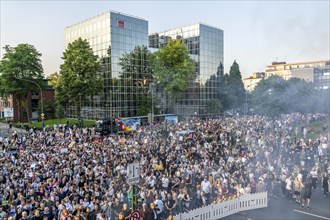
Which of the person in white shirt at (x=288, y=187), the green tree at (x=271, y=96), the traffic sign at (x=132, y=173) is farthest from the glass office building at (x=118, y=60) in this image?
the traffic sign at (x=132, y=173)

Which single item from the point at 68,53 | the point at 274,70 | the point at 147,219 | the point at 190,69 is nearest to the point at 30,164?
the point at 147,219

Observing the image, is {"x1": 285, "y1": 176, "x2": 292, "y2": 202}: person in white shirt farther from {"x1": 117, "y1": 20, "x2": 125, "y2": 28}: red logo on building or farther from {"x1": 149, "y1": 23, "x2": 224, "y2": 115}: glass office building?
{"x1": 149, "y1": 23, "x2": 224, "y2": 115}: glass office building

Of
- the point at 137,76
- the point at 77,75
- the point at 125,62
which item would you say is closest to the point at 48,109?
the point at 125,62

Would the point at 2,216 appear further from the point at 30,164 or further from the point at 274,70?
the point at 274,70

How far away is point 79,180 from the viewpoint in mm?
13445

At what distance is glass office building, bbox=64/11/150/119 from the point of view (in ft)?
146

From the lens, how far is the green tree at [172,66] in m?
44.2

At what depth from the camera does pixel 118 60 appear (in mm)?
45281

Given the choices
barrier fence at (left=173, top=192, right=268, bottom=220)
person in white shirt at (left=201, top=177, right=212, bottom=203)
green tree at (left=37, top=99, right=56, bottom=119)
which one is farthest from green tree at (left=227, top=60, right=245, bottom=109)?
person in white shirt at (left=201, top=177, right=212, bottom=203)

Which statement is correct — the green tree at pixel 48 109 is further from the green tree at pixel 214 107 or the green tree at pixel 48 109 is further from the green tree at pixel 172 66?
the green tree at pixel 214 107

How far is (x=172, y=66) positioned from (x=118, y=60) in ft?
27.0

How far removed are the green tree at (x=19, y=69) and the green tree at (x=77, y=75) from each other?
6.64 m

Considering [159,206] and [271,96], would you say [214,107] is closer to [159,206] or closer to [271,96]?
[271,96]

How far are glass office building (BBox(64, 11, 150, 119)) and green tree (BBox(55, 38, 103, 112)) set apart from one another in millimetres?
5458
